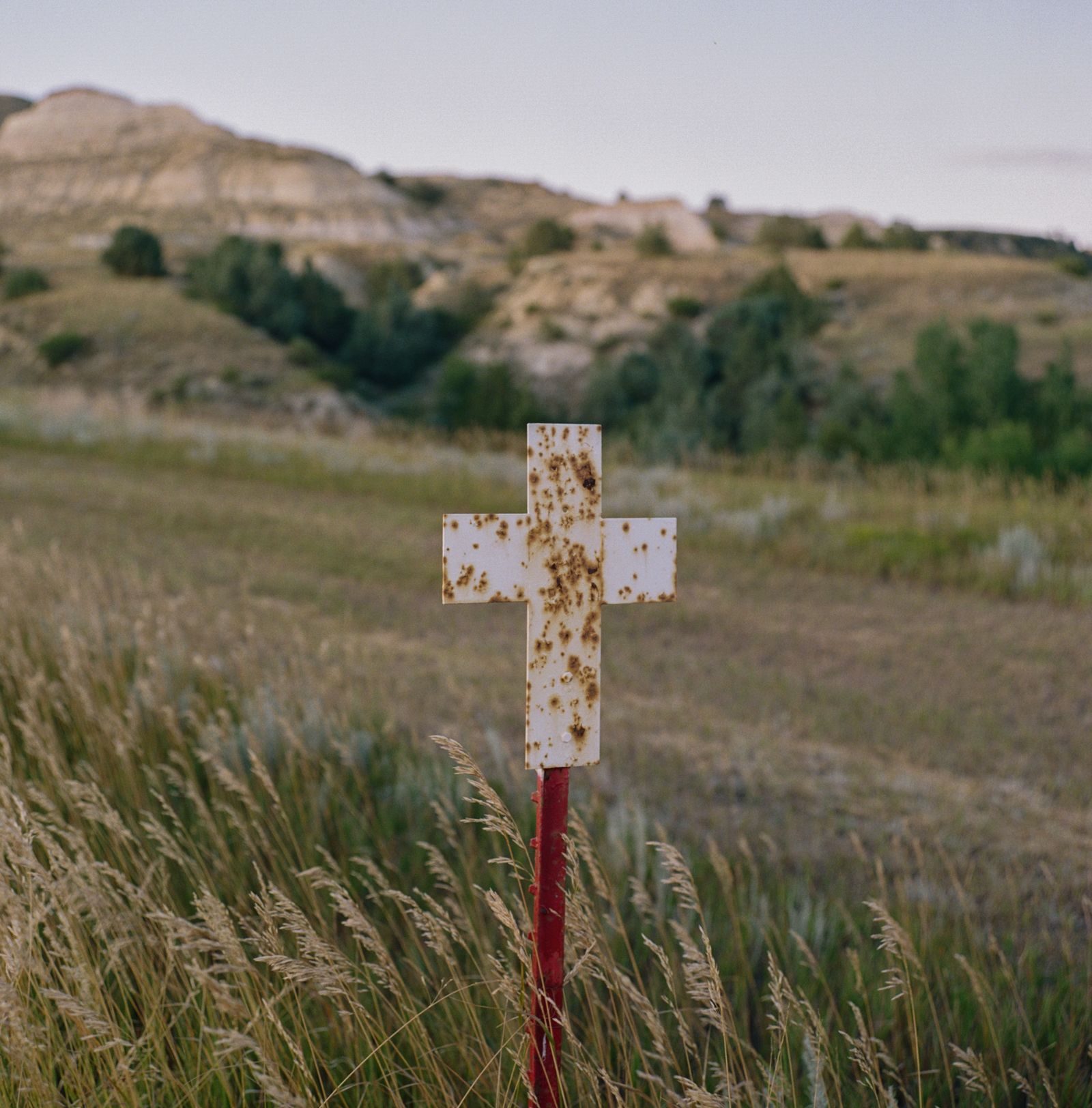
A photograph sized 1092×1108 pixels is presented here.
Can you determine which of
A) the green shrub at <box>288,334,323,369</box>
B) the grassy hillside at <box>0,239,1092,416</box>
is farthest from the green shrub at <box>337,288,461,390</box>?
the green shrub at <box>288,334,323,369</box>

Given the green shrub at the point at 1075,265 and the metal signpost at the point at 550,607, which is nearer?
the metal signpost at the point at 550,607

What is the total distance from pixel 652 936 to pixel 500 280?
65.3 metres

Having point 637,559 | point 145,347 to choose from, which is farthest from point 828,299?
point 637,559

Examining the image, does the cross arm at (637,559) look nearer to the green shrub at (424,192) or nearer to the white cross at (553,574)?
the white cross at (553,574)

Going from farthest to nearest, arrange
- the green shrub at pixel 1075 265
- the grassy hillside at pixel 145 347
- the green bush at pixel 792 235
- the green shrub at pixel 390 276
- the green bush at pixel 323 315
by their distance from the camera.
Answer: the green bush at pixel 792 235 < the green shrub at pixel 390 276 < the green shrub at pixel 1075 265 < the green bush at pixel 323 315 < the grassy hillside at pixel 145 347

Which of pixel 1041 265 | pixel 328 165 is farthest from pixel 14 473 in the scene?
pixel 328 165

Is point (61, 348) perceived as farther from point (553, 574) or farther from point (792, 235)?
point (792, 235)

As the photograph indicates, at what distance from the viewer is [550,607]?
174 centimetres

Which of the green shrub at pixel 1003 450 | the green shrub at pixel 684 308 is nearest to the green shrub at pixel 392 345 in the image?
the green shrub at pixel 684 308

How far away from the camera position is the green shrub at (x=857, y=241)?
236 ft

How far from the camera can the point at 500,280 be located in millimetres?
65750

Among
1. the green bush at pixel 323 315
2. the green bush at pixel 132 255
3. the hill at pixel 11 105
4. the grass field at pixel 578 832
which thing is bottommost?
the grass field at pixel 578 832

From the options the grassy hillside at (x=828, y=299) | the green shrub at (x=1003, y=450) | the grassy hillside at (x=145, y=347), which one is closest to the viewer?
the green shrub at (x=1003, y=450)

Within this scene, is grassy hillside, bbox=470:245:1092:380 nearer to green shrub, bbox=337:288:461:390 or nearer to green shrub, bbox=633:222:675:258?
green shrub, bbox=633:222:675:258
